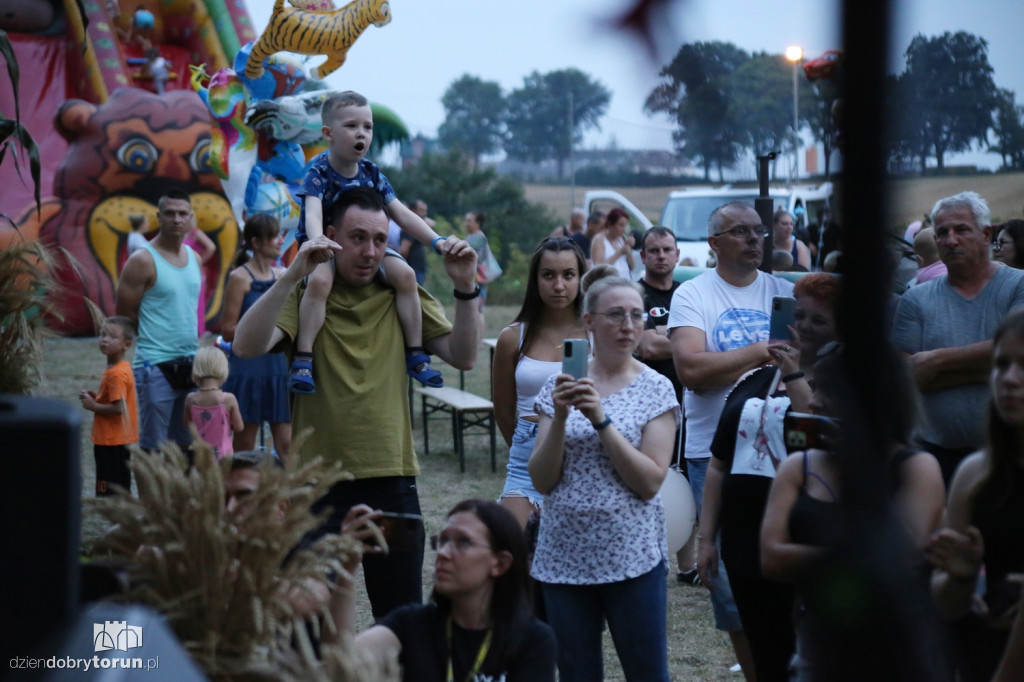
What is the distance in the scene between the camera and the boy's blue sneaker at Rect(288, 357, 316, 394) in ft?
9.50

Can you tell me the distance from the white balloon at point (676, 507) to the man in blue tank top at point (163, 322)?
2819 millimetres

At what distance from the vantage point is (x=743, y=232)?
363 cm

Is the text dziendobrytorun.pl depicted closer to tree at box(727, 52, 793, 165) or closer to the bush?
tree at box(727, 52, 793, 165)

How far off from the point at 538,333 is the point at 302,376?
3.35ft

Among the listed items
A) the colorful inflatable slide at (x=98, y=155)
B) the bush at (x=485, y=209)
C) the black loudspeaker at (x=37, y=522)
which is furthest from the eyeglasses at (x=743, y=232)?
the bush at (x=485, y=209)

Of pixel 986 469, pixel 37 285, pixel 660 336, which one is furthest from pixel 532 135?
pixel 660 336

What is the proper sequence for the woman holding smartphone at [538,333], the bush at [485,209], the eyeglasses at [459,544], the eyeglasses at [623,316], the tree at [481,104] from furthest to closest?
the bush at [485,209] < the woman holding smartphone at [538,333] < the eyeglasses at [623,316] < the eyeglasses at [459,544] < the tree at [481,104]

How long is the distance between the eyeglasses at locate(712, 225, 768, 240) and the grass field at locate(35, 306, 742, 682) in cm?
160

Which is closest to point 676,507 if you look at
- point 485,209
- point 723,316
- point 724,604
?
point 724,604

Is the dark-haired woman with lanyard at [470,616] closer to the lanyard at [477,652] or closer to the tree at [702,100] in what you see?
the lanyard at [477,652]

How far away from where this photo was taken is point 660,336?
4855 mm

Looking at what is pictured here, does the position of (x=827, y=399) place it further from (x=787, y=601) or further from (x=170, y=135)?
(x=170, y=135)

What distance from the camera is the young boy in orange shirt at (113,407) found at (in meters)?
5.35

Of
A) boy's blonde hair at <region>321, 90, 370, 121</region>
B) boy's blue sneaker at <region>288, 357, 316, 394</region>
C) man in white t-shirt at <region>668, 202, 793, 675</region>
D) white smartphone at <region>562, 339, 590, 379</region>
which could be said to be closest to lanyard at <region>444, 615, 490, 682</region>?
white smartphone at <region>562, 339, 590, 379</region>
